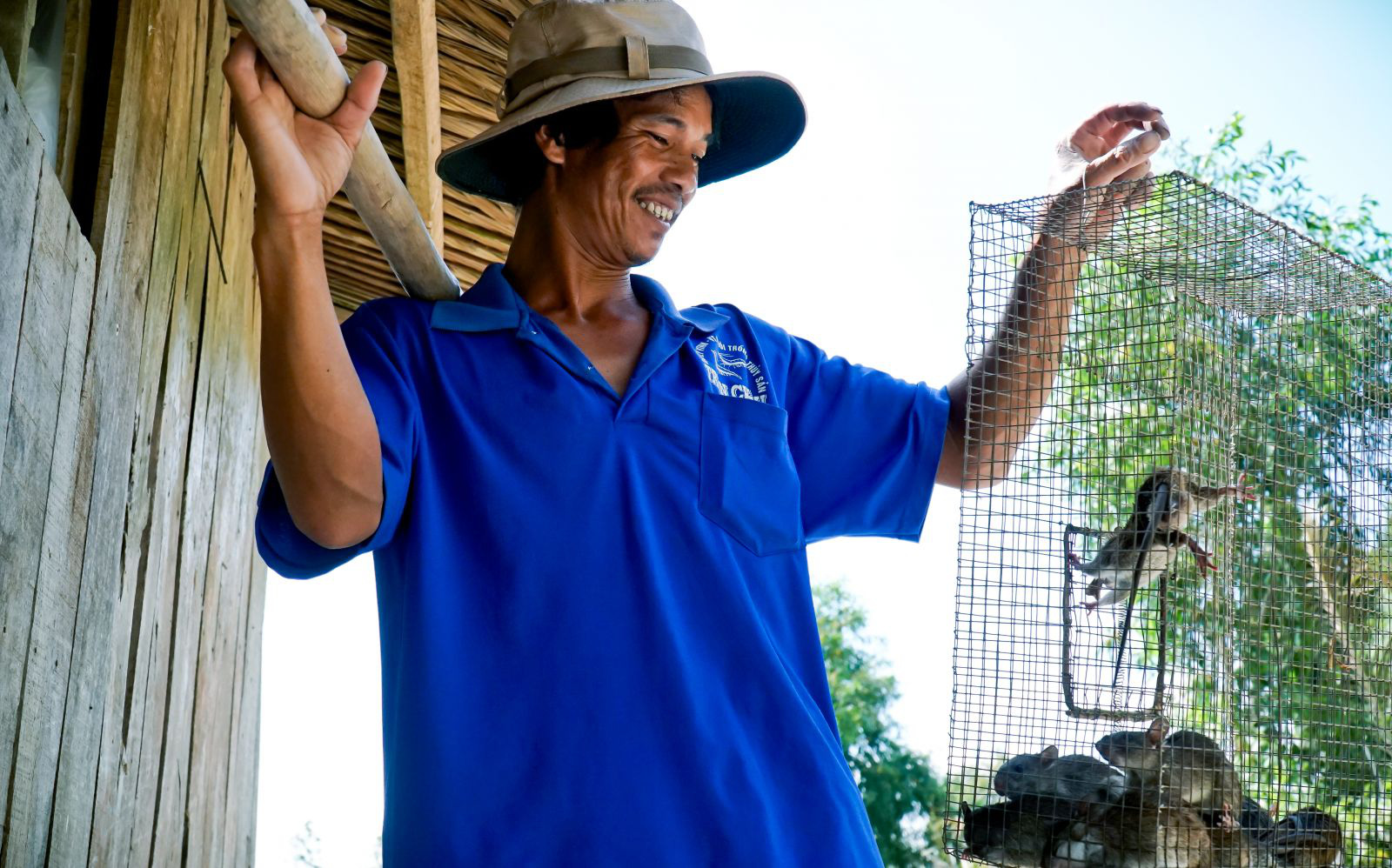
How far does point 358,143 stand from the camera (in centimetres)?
171

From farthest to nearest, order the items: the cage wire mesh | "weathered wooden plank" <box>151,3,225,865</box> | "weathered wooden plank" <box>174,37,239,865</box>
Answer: "weathered wooden plank" <box>174,37,239,865</box> → "weathered wooden plank" <box>151,3,225,865</box> → the cage wire mesh

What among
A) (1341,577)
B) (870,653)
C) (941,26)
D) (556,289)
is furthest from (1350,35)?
(556,289)

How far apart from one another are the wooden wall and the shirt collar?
43 cm

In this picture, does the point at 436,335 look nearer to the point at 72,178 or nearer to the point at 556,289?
the point at 556,289

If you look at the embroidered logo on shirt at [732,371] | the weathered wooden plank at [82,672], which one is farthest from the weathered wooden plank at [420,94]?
the weathered wooden plank at [82,672]

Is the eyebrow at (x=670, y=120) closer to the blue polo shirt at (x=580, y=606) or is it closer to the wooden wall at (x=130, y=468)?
the blue polo shirt at (x=580, y=606)

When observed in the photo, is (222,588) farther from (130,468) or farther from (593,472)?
(593,472)

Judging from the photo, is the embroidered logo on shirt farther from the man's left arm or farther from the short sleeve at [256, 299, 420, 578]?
the short sleeve at [256, 299, 420, 578]

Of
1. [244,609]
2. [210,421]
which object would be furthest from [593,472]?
[244,609]

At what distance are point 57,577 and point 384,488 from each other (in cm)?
37

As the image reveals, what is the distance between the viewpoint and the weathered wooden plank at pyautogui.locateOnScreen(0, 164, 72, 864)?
1.46 metres

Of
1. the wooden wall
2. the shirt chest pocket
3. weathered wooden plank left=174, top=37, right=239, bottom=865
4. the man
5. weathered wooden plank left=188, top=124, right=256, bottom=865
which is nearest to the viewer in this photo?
the wooden wall

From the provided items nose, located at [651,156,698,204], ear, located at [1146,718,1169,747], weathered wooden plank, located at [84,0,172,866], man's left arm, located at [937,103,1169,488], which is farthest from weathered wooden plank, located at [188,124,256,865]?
ear, located at [1146,718,1169,747]

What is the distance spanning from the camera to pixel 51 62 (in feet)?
6.06
